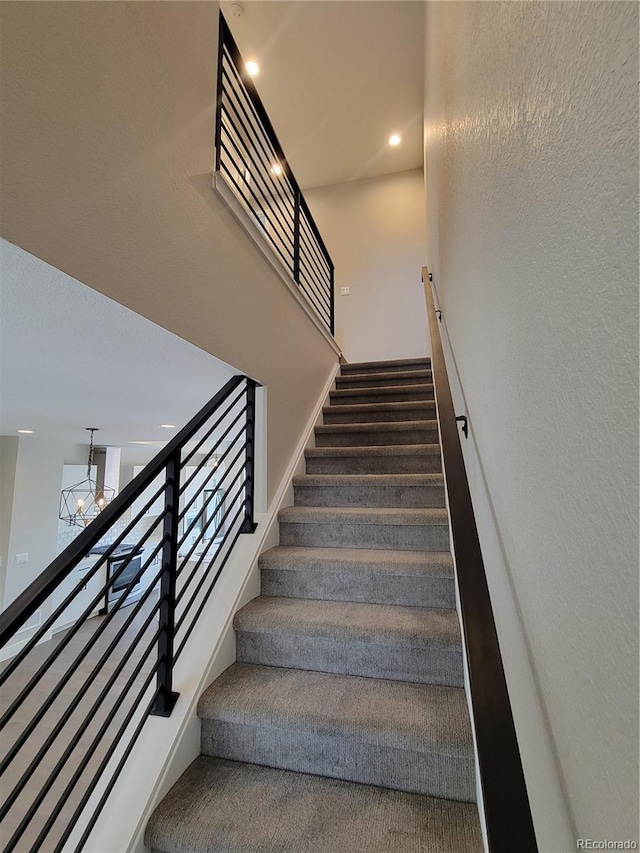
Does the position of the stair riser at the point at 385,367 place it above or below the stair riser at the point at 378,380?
above

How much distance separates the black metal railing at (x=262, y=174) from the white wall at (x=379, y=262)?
80 centimetres

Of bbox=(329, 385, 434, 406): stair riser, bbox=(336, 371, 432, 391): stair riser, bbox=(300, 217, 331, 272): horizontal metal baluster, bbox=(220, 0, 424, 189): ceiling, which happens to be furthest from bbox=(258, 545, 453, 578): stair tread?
bbox=(220, 0, 424, 189): ceiling

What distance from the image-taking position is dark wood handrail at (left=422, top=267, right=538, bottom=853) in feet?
2.00

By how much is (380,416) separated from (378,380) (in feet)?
2.04

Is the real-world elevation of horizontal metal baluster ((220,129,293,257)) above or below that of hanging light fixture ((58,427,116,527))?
above

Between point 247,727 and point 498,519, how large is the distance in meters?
1.11

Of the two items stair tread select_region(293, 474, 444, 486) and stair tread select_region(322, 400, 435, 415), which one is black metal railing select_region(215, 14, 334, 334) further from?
stair tread select_region(293, 474, 444, 486)

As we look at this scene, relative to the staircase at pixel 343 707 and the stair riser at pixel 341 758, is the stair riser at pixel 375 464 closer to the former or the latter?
the staircase at pixel 343 707

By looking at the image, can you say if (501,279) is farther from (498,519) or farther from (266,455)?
(266,455)

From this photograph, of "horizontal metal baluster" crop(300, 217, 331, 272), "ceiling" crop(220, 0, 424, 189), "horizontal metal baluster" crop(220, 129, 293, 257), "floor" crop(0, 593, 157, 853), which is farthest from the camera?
"horizontal metal baluster" crop(300, 217, 331, 272)

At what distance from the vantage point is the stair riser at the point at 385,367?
383 cm

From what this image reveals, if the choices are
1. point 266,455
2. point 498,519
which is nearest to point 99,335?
point 266,455

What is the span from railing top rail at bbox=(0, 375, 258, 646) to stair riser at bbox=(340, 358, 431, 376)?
104 inches

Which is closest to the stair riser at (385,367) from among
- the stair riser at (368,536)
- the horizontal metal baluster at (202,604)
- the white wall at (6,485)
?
the stair riser at (368,536)
